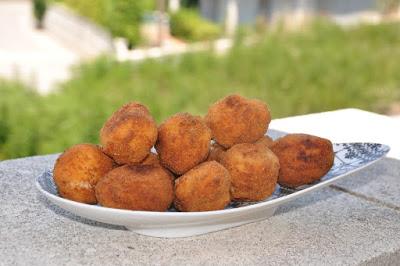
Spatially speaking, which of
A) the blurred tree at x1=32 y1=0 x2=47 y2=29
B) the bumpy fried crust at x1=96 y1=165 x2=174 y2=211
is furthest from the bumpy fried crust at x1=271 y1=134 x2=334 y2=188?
the blurred tree at x1=32 y1=0 x2=47 y2=29

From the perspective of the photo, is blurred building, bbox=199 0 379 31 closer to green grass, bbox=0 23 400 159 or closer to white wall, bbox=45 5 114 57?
white wall, bbox=45 5 114 57

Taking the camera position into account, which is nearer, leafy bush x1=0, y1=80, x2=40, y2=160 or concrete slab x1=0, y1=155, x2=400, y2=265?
concrete slab x1=0, y1=155, x2=400, y2=265

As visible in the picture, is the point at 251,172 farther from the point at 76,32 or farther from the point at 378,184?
the point at 76,32

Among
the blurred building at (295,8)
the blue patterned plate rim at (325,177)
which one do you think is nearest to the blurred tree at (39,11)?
the blurred building at (295,8)

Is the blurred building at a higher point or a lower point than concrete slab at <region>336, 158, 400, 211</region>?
lower

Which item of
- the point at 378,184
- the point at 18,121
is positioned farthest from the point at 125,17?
the point at 378,184

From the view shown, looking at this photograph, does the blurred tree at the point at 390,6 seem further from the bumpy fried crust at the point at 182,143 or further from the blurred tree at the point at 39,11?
the bumpy fried crust at the point at 182,143
